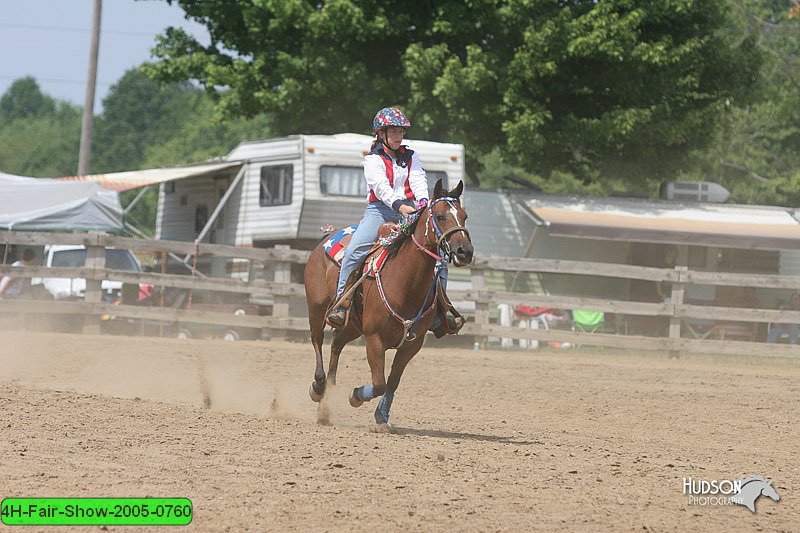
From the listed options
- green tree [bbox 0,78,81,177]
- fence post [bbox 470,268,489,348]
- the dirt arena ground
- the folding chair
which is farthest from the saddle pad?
green tree [bbox 0,78,81,177]

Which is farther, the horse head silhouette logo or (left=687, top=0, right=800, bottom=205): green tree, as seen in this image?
(left=687, top=0, right=800, bottom=205): green tree

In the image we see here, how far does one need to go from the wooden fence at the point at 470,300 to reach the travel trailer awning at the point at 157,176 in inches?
131

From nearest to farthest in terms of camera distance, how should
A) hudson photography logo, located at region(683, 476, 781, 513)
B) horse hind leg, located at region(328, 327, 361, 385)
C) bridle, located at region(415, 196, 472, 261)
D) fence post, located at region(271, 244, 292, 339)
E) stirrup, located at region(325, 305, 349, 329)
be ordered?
1. hudson photography logo, located at region(683, 476, 781, 513)
2. bridle, located at region(415, 196, 472, 261)
3. stirrup, located at region(325, 305, 349, 329)
4. horse hind leg, located at region(328, 327, 361, 385)
5. fence post, located at region(271, 244, 292, 339)

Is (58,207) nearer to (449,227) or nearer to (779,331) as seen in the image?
(779,331)

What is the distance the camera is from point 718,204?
24.5 m

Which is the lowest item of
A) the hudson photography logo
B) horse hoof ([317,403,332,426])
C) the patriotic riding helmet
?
horse hoof ([317,403,332,426])

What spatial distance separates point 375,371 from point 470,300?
970 cm

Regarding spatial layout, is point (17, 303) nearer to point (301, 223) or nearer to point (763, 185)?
point (301, 223)

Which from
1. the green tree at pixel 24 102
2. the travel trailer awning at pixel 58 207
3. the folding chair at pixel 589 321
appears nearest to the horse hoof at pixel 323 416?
the travel trailer awning at pixel 58 207

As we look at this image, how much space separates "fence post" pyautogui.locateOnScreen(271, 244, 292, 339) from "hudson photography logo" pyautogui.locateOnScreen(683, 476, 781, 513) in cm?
1245

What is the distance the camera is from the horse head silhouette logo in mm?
6727

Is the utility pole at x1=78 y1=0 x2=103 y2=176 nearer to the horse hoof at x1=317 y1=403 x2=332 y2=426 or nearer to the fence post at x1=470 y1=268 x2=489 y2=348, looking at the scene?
the fence post at x1=470 y1=268 x2=489 y2=348

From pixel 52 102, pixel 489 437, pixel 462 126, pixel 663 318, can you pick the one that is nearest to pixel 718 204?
pixel 663 318

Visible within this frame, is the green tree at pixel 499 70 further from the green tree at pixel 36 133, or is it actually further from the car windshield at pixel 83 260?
the green tree at pixel 36 133
